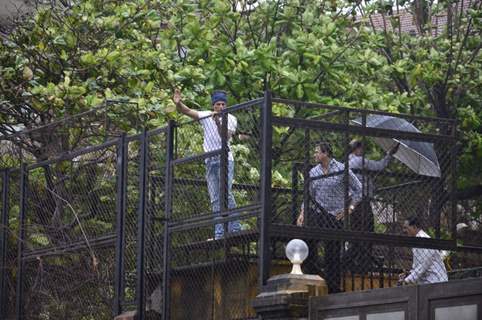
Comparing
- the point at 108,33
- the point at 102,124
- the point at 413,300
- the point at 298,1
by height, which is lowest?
the point at 413,300

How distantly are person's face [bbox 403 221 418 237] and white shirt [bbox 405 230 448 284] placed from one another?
53 millimetres

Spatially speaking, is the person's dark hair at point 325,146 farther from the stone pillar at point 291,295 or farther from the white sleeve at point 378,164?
the stone pillar at point 291,295

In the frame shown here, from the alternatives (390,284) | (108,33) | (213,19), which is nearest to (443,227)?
(390,284)

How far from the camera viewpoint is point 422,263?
1638cm

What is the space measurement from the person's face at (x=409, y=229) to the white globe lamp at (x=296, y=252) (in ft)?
7.24

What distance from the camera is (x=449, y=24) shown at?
99.3 feet

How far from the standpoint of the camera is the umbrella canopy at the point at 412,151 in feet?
54.8

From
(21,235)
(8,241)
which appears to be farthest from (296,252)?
(8,241)

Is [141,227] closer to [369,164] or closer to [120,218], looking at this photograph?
[120,218]

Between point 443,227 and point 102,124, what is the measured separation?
19.0 ft

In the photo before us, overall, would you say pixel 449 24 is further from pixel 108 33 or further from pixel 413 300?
pixel 413 300

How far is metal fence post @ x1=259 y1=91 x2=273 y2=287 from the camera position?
15.2 m

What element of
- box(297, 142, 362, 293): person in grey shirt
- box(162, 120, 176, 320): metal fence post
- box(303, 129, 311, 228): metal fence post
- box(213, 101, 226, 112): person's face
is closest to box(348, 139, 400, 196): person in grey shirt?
box(297, 142, 362, 293): person in grey shirt

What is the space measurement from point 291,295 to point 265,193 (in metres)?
1.29
